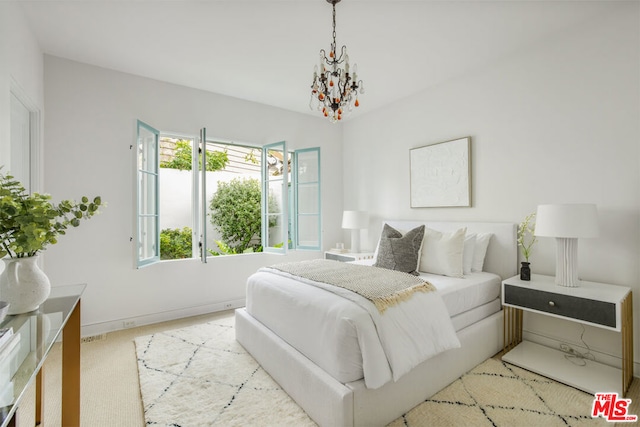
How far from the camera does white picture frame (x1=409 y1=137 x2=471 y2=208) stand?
325 cm

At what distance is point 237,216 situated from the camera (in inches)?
198

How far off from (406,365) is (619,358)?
6.22 ft

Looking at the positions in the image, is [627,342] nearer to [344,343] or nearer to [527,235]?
[527,235]

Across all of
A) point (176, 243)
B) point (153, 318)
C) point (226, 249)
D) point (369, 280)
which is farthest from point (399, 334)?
point (176, 243)

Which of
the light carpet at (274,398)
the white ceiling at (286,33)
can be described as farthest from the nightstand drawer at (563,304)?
the white ceiling at (286,33)

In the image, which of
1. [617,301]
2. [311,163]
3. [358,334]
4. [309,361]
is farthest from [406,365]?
[311,163]

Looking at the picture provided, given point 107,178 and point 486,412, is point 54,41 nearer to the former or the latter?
point 107,178

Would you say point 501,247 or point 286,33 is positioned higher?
point 286,33

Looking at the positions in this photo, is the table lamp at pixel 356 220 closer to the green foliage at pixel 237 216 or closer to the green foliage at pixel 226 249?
the green foliage at pixel 226 249

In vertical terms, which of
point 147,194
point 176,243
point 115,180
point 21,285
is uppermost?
point 115,180

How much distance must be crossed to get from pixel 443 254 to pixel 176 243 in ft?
12.6

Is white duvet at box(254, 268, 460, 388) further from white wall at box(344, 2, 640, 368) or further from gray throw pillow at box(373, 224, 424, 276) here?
white wall at box(344, 2, 640, 368)

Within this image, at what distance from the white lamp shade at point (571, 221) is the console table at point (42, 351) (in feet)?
9.59

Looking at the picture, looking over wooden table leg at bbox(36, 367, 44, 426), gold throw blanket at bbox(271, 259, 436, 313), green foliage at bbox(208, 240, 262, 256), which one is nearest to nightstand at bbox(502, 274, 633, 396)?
gold throw blanket at bbox(271, 259, 436, 313)
